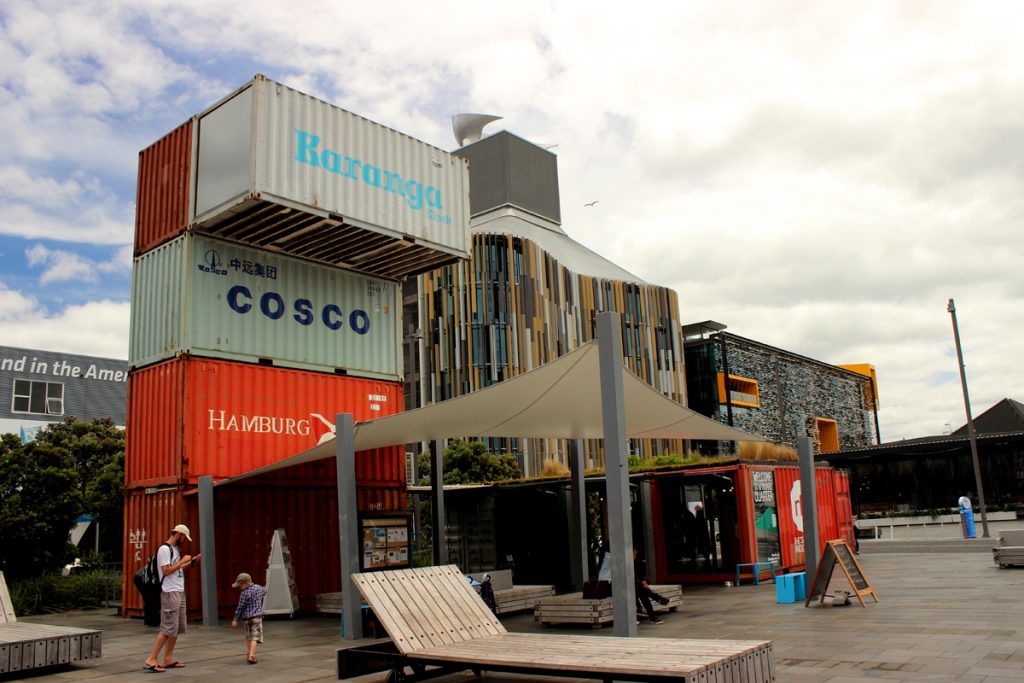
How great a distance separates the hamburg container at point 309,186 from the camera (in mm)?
14070

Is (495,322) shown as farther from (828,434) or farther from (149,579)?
(828,434)

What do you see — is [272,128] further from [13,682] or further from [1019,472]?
[1019,472]

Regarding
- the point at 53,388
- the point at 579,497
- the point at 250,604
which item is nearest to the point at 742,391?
A: the point at 53,388

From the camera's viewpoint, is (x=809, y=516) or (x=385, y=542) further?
(x=385, y=542)

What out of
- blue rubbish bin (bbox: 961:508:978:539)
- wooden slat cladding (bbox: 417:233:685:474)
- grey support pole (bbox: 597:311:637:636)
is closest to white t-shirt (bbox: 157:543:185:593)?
grey support pole (bbox: 597:311:637:636)

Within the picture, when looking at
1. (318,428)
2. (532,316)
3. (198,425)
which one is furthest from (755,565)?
(532,316)

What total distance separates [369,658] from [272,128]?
959 centimetres

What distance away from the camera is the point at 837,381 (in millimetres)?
89438

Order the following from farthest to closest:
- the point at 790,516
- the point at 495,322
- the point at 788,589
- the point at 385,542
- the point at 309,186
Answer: the point at 495,322 → the point at 790,516 → the point at 309,186 → the point at 385,542 → the point at 788,589

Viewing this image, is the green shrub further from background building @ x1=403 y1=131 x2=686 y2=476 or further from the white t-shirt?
background building @ x1=403 y1=131 x2=686 y2=476

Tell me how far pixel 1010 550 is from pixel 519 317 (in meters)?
37.5

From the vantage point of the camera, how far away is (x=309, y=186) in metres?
14.5

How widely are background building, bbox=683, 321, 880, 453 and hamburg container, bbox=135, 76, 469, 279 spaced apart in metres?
53.9

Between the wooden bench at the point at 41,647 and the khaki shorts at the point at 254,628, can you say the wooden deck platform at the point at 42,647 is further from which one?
the khaki shorts at the point at 254,628
